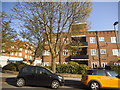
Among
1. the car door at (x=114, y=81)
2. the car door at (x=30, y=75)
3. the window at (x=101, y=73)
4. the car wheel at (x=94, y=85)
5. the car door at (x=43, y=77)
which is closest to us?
the car door at (x=114, y=81)

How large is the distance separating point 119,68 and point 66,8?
10803 mm

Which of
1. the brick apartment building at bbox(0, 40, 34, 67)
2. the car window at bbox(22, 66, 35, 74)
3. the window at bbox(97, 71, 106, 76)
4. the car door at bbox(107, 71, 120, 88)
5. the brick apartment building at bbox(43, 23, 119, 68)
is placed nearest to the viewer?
the car door at bbox(107, 71, 120, 88)

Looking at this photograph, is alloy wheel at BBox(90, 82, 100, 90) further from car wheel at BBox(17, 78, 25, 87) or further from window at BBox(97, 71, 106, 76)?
car wheel at BBox(17, 78, 25, 87)

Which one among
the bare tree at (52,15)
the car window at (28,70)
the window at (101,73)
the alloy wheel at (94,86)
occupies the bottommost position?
the alloy wheel at (94,86)

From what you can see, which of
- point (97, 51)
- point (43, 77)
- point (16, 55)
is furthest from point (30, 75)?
point (16, 55)

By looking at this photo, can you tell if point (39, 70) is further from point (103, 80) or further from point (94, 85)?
point (103, 80)

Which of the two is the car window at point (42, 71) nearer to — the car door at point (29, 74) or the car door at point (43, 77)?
the car door at point (43, 77)

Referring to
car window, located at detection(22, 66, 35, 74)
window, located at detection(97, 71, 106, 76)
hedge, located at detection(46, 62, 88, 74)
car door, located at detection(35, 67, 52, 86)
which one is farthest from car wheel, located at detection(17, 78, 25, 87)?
hedge, located at detection(46, 62, 88, 74)

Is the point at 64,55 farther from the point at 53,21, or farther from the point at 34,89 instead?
the point at 34,89

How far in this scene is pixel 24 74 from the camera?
7789 mm

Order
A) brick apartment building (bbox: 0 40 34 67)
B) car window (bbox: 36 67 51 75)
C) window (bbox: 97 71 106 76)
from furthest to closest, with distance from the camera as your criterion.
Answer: brick apartment building (bbox: 0 40 34 67) < car window (bbox: 36 67 51 75) < window (bbox: 97 71 106 76)

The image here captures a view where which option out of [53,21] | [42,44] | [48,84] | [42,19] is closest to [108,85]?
[48,84]

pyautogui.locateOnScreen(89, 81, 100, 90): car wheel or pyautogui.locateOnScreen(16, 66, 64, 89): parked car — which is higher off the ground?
pyautogui.locateOnScreen(16, 66, 64, 89): parked car

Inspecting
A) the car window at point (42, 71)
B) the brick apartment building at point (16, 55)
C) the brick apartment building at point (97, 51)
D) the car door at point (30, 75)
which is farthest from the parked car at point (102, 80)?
the brick apartment building at point (97, 51)
